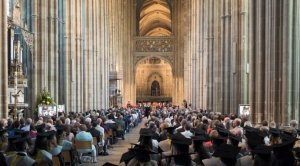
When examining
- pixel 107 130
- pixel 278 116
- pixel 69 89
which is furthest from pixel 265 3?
pixel 69 89

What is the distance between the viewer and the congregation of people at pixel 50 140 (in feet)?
34.2

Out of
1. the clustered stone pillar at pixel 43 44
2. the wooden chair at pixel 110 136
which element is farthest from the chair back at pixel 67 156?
the clustered stone pillar at pixel 43 44

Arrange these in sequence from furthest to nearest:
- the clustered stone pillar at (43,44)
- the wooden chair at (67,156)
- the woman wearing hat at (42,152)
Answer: the clustered stone pillar at (43,44), the wooden chair at (67,156), the woman wearing hat at (42,152)

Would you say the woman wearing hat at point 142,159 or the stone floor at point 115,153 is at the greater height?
the woman wearing hat at point 142,159

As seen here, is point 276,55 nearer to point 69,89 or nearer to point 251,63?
point 251,63

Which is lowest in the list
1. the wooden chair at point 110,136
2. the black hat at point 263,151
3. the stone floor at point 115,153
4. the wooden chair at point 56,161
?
the stone floor at point 115,153

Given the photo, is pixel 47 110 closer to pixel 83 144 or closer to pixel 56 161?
pixel 83 144

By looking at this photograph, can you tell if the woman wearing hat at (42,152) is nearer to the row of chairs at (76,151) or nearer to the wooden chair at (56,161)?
the wooden chair at (56,161)

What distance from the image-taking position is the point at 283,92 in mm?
19422

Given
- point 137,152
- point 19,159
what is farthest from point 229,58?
point 137,152

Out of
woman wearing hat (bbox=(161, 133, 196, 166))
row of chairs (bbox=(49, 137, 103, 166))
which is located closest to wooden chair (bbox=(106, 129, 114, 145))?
row of chairs (bbox=(49, 137, 103, 166))

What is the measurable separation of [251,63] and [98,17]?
29.1 m

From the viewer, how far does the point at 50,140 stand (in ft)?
39.7

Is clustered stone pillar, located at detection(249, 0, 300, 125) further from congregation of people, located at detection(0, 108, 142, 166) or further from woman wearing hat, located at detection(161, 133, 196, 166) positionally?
woman wearing hat, located at detection(161, 133, 196, 166)
